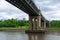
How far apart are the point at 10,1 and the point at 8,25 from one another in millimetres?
89465

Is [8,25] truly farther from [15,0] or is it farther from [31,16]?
[15,0]

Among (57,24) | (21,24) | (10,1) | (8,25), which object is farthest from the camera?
(57,24)

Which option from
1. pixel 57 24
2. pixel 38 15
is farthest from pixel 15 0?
pixel 57 24

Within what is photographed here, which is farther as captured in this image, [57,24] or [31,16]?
[57,24]

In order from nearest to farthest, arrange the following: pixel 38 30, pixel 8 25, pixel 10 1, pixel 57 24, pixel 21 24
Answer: pixel 10 1 → pixel 38 30 → pixel 8 25 → pixel 21 24 → pixel 57 24

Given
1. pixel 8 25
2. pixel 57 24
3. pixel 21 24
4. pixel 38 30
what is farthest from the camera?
pixel 57 24

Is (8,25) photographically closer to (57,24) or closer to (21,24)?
(21,24)

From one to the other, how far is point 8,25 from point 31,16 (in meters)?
47.5

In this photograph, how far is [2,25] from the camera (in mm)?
138625

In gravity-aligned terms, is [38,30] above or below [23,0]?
below

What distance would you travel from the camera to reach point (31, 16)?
92.1 meters

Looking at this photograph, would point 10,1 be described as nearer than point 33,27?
Yes

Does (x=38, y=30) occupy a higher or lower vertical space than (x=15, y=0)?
lower

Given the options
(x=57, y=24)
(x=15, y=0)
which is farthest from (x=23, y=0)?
(x=57, y=24)
